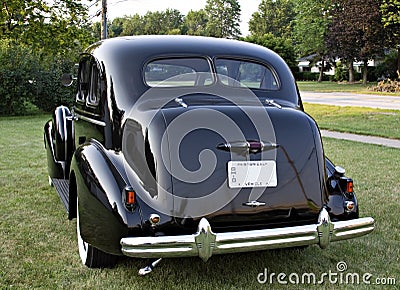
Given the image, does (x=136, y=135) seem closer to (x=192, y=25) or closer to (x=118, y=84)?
(x=118, y=84)

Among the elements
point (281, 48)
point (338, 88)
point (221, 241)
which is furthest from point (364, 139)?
point (281, 48)

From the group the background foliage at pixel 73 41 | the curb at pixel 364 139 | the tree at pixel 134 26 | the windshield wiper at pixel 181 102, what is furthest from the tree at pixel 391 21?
the tree at pixel 134 26

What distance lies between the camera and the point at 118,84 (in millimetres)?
4008

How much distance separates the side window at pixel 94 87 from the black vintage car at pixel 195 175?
0.60 feet

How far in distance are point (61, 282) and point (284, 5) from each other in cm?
9613

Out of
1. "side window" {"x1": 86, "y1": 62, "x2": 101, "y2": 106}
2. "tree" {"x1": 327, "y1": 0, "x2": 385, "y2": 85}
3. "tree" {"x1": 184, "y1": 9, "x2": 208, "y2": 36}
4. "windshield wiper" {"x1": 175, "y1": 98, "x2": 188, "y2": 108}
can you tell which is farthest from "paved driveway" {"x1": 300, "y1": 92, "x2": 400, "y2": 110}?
"tree" {"x1": 184, "y1": 9, "x2": 208, "y2": 36}

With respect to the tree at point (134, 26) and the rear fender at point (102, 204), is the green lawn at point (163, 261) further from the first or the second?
the tree at point (134, 26)

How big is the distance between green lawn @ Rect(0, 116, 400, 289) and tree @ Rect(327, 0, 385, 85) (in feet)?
104

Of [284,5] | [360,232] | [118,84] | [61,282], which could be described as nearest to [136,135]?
[118,84]

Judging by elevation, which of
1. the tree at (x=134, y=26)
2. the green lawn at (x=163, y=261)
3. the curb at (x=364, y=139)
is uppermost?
the tree at (x=134, y=26)

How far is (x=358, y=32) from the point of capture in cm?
3881

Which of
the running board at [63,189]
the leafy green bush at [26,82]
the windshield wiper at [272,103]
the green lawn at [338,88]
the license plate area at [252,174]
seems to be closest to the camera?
the license plate area at [252,174]

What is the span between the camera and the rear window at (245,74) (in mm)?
4309

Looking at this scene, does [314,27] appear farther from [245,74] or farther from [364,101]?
[245,74]
